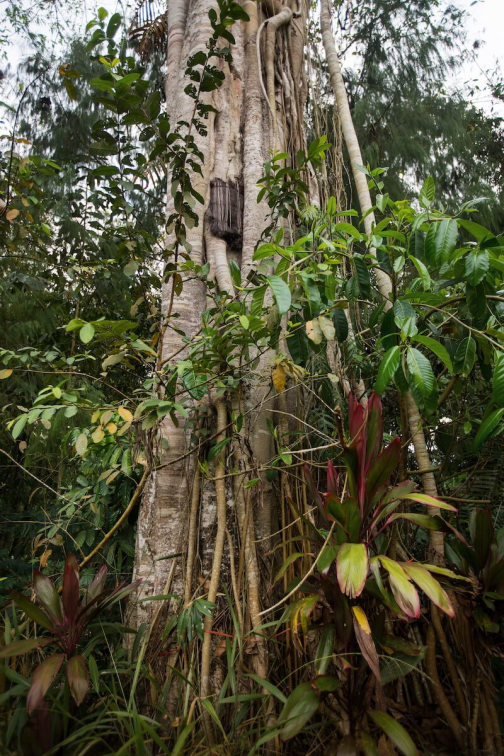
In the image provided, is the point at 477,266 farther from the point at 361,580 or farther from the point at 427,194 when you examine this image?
the point at 361,580

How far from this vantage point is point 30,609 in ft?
4.27

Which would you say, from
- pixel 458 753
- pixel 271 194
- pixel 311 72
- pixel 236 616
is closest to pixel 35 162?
pixel 271 194

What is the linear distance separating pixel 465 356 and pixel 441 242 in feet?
1.10

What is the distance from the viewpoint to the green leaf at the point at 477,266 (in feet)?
4.03

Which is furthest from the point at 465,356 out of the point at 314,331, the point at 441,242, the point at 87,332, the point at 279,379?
the point at 87,332

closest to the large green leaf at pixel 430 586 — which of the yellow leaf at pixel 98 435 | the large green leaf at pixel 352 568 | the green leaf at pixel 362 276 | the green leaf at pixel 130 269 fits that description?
the large green leaf at pixel 352 568

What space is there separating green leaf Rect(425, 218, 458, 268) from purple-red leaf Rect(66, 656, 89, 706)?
1.39 meters

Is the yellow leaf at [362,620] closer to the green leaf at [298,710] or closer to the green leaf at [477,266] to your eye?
the green leaf at [298,710]

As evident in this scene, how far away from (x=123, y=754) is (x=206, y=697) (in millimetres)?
280

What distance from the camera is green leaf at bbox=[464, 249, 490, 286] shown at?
1.23m

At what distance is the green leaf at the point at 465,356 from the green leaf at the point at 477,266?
209 mm

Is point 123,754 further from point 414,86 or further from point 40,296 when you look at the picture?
point 414,86

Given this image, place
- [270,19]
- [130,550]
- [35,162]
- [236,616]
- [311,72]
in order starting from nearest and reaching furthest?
[236,616]
[130,550]
[35,162]
[270,19]
[311,72]

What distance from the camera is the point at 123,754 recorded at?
1.14 m
